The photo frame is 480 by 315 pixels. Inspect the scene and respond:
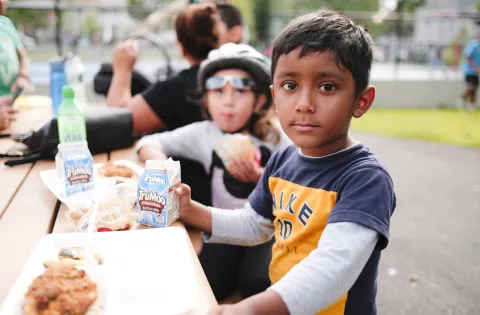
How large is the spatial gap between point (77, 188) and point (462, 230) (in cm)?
393

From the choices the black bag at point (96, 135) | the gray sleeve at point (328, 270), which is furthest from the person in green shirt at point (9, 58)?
the gray sleeve at point (328, 270)

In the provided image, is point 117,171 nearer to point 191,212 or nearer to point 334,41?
point 191,212

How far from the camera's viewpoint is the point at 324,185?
1.46 meters

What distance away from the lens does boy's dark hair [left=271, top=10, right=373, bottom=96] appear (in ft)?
4.43

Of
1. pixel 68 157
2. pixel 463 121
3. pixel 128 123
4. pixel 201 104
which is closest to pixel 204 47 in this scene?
pixel 201 104

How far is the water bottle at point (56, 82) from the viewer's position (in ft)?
9.68

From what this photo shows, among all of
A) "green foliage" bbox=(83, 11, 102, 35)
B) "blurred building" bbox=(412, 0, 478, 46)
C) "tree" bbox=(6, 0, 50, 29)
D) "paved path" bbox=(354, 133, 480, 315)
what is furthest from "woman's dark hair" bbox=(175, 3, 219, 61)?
"blurred building" bbox=(412, 0, 478, 46)

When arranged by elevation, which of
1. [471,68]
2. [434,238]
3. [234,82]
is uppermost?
[234,82]

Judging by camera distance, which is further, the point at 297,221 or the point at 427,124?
the point at 427,124

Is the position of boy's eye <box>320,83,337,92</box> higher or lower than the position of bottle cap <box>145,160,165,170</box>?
higher

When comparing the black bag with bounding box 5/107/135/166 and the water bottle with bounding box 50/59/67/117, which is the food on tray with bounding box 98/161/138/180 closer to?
the black bag with bounding box 5/107/135/166

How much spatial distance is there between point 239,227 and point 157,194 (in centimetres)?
43

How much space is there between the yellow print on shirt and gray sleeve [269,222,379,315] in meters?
0.18

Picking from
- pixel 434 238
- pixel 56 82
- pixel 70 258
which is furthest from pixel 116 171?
pixel 434 238
